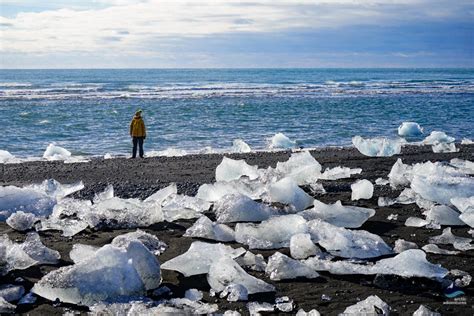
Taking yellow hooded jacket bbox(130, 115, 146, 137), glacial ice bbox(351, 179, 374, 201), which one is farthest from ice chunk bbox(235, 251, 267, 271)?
yellow hooded jacket bbox(130, 115, 146, 137)

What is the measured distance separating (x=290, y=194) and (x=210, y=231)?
151 cm

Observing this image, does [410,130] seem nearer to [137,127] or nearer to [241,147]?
[241,147]

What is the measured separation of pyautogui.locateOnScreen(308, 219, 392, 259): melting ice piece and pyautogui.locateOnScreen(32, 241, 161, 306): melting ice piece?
1.76 meters

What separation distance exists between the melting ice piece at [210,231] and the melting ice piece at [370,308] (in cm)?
204

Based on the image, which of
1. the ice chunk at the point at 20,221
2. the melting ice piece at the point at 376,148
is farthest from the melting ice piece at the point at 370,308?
the melting ice piece at the point at 376,148

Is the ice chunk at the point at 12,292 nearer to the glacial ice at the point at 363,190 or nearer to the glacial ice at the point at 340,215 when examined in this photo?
Result: the glacial ice at the point at 340,215

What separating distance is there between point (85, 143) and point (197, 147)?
11.9 ft

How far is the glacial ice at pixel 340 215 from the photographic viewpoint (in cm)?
672

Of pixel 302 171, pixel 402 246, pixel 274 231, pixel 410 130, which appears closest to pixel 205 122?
pixel 410 130

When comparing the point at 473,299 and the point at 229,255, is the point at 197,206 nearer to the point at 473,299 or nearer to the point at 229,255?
the point at 229,255

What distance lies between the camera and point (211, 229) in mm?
6355

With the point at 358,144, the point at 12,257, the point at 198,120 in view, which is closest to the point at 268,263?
the point at 12,257

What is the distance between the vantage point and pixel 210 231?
634cm

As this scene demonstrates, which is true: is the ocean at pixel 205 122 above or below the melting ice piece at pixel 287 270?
below
